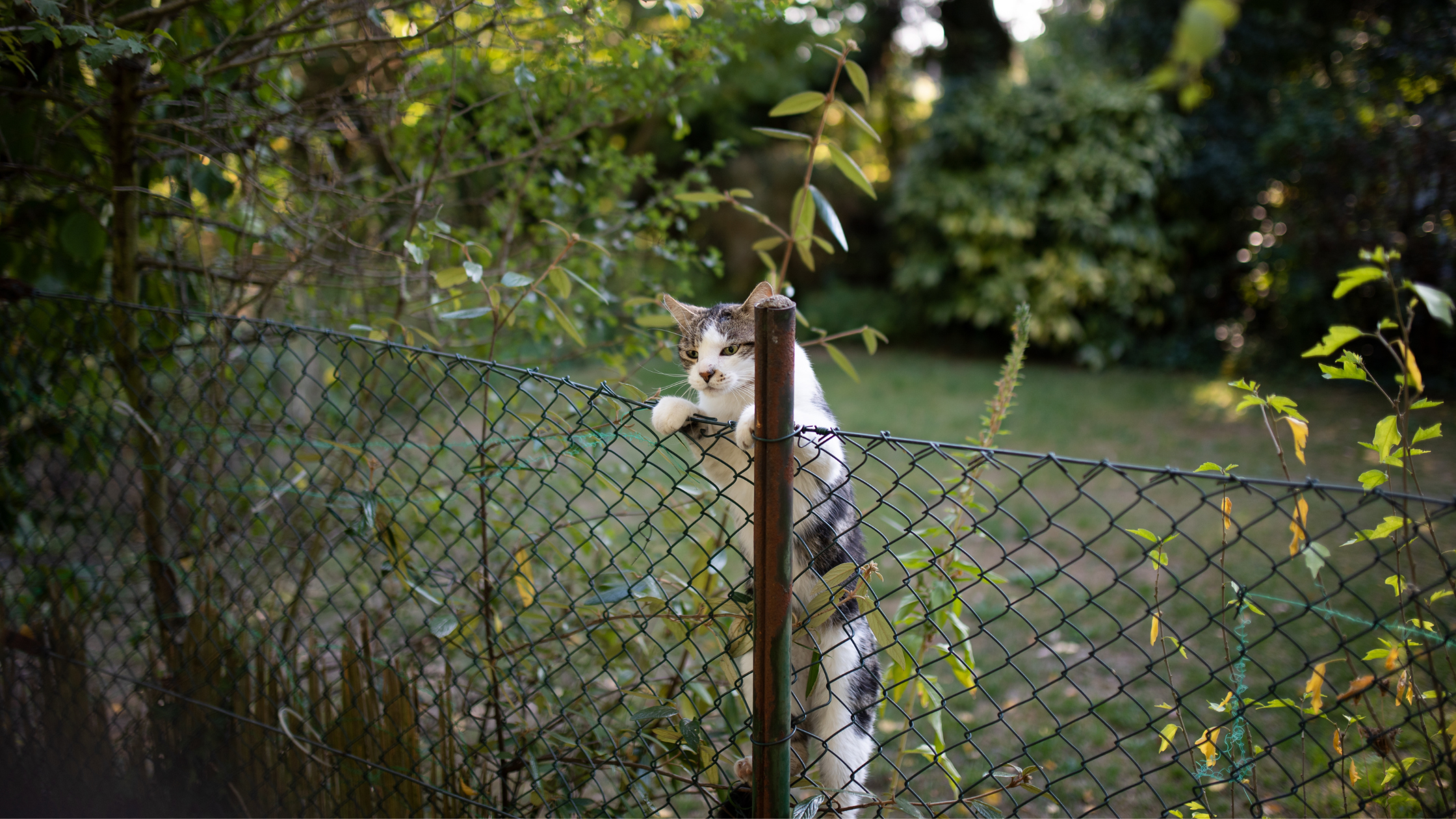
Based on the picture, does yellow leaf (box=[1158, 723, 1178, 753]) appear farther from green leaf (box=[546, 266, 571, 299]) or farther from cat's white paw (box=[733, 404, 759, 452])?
green leaf (box=[546, 266, 571, 299])

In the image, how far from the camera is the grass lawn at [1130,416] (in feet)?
17.7

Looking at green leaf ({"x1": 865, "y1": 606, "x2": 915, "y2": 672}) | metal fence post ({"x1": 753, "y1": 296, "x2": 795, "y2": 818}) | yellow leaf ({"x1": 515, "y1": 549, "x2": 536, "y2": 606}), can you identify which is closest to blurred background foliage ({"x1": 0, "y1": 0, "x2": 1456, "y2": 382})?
yellow leaf ({"x1": 515, "y1": 549, "x2": 536, "y2": 606})

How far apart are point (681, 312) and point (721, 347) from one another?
0.21 m

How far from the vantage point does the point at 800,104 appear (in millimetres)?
1740

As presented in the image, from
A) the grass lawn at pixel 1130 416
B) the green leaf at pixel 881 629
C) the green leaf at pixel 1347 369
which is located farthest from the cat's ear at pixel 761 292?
the grass lawn at pixel 1130 416

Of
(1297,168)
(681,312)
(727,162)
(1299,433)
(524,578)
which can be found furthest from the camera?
(727,162)

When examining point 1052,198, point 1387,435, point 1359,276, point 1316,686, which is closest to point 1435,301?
point 1359,276

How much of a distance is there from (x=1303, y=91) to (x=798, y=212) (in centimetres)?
796

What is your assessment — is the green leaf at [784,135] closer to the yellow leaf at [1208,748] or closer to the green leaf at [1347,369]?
the green leaf at [1347,369]

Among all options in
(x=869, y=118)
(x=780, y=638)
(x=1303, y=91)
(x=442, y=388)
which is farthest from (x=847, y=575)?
(x=869, y=118)

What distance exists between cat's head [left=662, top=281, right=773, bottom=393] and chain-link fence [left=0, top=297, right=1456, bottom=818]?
21 cm

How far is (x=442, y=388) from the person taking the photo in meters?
3.19

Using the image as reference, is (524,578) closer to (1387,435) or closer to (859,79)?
(859,79)

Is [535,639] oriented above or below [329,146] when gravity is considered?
below
